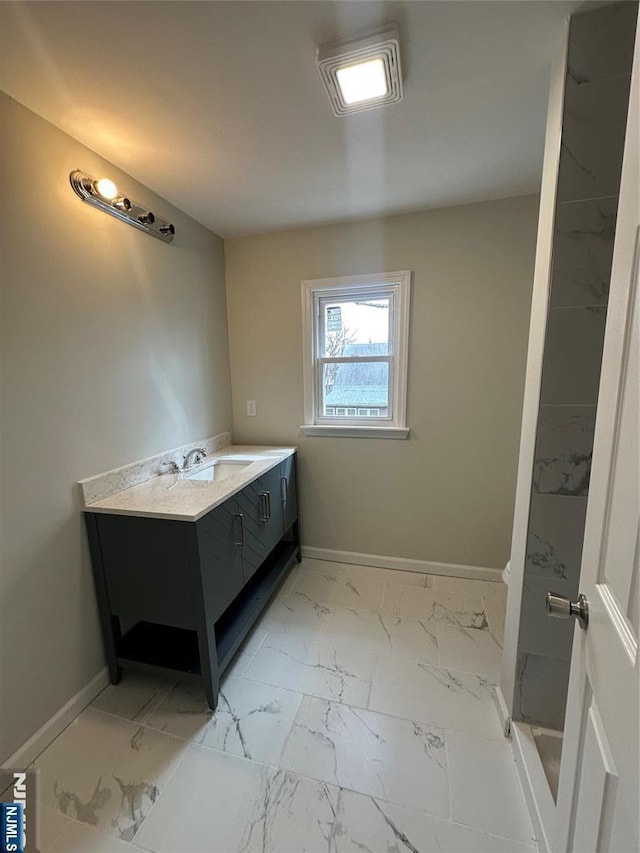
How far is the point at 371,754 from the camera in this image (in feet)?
4.30

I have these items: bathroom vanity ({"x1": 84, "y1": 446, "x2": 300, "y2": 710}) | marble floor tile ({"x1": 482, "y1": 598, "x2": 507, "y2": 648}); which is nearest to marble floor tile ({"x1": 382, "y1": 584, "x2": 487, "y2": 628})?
marble floor tile ({"x1": 482, "y1": 598, "x2": 507, "y2": 648})

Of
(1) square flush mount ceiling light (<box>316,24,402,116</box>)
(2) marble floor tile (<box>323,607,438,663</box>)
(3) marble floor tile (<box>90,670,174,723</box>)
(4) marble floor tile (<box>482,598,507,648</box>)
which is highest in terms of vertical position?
(1) square flush mount ceiling light (<box>316,24,402,116</box>)

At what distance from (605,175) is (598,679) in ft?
4.38

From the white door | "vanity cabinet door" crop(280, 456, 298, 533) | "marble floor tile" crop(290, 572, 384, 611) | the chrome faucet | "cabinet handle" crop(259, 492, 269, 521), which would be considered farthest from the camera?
"vanity cabinet door" crop(280, 456, 298, 533)

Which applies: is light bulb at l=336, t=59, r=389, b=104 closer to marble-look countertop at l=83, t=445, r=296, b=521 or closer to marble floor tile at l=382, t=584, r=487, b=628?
marble-look countertop at l=83, t=445, r=296, b=521

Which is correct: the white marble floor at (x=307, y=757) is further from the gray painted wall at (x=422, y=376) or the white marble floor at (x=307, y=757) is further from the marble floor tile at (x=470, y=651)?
the gray painted wall at (x=422, y=376)

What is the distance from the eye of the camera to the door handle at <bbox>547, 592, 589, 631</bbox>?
690 mm

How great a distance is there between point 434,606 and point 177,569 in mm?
1535

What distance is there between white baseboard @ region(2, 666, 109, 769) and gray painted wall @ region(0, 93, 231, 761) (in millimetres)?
28

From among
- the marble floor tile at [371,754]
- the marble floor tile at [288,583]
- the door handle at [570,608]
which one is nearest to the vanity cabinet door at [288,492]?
the marble floor tile at [288,583]

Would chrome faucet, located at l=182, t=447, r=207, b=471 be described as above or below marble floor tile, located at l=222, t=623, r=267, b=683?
above

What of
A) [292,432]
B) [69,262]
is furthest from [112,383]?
[292,432]

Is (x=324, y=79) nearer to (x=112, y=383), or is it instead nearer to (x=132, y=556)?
(x=112, y=383)

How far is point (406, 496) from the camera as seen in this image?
2414mm
